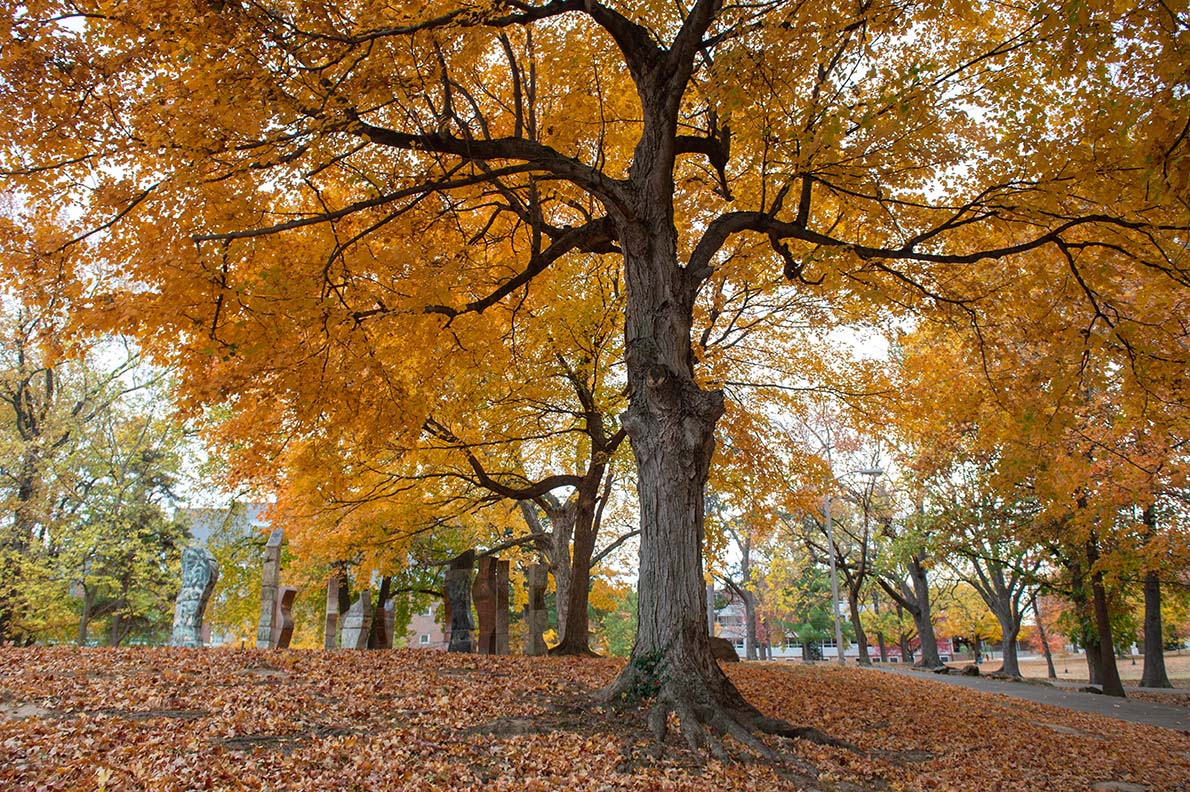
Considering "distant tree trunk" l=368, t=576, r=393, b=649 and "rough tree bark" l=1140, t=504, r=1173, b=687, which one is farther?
"rough tree bark" l=1140, t=504, r=1173, b=687

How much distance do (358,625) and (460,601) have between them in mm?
2051

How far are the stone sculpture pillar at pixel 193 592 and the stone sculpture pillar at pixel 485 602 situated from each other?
12.9ft

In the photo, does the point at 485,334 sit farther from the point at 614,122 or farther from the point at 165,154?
the point at 165,154

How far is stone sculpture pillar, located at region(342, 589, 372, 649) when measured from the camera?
11.9 metres

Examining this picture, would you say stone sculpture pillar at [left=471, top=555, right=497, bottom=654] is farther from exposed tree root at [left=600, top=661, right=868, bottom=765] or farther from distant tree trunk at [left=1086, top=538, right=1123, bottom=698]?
A: distant tree trunk at [left=1086, top=538, right=1123, bottom=698]

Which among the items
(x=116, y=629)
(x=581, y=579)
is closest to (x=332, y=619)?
(x=581, y=579)

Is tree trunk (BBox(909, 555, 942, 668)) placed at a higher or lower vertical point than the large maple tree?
lower

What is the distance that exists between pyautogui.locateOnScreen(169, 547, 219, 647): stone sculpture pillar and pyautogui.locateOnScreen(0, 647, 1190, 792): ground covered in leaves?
2.23 m

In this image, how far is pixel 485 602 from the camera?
11.4 m

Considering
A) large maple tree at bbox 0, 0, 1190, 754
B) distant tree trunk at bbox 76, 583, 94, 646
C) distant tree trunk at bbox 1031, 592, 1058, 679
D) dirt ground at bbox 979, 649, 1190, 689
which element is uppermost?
large maple tree at bbox 0, 0, 1190, 754

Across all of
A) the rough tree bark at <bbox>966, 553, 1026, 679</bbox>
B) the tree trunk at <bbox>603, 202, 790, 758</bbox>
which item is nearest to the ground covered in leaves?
the tree trunk at <bbox>603, 202, 790, 758</bbox>

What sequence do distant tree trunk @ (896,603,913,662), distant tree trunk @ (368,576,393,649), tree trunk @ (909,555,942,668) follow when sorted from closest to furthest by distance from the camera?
1. distant tree trunk @ (368,576,393,649)
2. tree trunk @ (909,555,942,668)
3. distant tree trunk @ (896,603,913,662)

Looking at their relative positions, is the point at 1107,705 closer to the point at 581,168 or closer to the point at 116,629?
the point at 581,168

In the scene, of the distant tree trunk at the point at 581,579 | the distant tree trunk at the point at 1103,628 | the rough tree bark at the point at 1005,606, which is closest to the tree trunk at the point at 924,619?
the rough tree bark at the point at 1005,606
